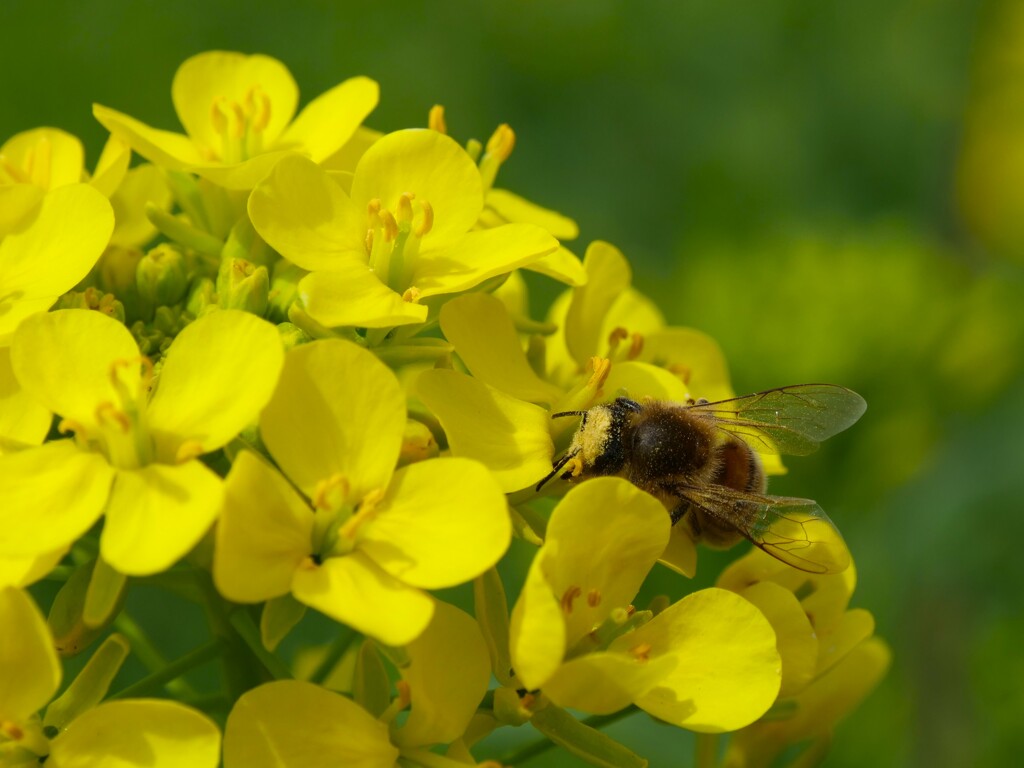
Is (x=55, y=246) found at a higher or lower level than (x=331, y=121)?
lower

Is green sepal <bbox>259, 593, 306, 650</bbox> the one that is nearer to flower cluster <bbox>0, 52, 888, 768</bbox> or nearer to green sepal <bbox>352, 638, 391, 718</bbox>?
flower cluster <bbox>0, 52, 888, 768</bbox>

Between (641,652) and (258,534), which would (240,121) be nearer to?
(258,534)

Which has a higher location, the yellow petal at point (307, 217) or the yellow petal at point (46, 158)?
the yellow petal at point (307, 217)

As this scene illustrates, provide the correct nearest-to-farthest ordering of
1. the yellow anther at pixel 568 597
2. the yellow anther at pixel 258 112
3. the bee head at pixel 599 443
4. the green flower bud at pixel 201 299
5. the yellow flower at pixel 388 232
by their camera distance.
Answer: the yellow anther at pixel 568 597 → the yellow flower at pixel 388 232 → the bee head at pixel 599 443 → the green flower bud at pixel 201 299 → the yellow anther at pixel 258 112

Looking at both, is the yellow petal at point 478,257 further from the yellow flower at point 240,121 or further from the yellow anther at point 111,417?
the yellow anther at point 111,417

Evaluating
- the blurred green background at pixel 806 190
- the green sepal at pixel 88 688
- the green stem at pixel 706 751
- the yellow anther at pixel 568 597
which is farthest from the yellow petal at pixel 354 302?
the blurred green background at pixel 806 190

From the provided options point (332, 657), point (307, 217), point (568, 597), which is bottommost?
point (332, 657)

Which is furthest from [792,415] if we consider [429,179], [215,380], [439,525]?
[215,380]
